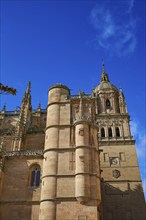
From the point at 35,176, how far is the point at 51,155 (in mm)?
3205

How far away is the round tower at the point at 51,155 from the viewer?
25016 millimetres

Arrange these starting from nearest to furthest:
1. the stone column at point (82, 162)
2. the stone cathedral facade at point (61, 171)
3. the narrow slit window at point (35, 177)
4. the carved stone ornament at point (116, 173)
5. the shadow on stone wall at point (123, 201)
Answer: the stone column at point (82, 162) → the stone cathedral facade at point (61, 171) → the narrow slit window at point (35, 177) → the shadow on stone wall at point (123, 201) → the carved stone ornament at point (116, 173)

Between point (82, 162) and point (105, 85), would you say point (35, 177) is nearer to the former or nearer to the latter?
point (82, 162)

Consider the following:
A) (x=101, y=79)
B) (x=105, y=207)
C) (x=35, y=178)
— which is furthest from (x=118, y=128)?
(x=35, y=178)

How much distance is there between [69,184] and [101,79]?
41944 millimetres

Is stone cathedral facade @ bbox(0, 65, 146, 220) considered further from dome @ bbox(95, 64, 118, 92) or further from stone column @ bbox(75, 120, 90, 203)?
dome @ bbox(95, 64, 118, 92)

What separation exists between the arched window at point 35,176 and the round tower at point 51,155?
1.43 meters

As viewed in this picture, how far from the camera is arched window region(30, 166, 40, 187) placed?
28094mm

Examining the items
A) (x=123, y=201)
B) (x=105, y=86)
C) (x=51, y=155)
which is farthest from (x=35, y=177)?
(x=105, y=86)

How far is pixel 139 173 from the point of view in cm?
4275

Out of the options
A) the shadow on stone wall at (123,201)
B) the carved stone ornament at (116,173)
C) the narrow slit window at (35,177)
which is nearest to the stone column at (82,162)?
the narrow slit window at (35,177)

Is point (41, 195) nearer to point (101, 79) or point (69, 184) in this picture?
point (69, 184)

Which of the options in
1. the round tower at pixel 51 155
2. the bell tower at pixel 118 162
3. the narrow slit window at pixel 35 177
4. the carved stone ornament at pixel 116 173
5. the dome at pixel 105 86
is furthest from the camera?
the dome at pixel 105 86

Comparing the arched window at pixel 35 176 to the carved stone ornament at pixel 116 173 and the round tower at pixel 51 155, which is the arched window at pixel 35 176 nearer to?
the round tower at pixel 51 155
